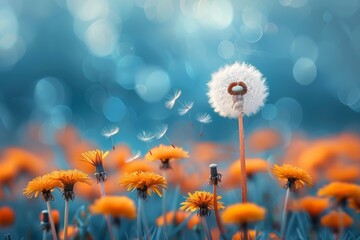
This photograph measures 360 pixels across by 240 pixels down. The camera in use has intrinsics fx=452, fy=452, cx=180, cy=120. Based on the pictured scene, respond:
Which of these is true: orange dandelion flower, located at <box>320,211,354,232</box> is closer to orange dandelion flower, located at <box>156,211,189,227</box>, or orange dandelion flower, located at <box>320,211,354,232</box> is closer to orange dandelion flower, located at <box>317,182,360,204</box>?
orange dandelion flower, located at <box>317,182,360,204</box>

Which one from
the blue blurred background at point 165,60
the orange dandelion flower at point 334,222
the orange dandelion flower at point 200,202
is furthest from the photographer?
the blue blurred background at point 165,60

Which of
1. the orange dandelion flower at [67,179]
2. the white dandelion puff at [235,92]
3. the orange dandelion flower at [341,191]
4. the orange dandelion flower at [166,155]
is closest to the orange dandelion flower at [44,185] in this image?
the orange dandelion flower at [67,179]

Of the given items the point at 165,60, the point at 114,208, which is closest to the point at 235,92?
the point at 114,208

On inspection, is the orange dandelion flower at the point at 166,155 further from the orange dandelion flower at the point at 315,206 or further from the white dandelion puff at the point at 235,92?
the orange dandelion flower at the point at 315,206

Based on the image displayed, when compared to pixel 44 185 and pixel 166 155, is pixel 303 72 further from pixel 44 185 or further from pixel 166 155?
pixel 44 185

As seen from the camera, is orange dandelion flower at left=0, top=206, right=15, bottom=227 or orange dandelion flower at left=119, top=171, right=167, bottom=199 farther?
orange dandelion flower at left=0, top=206, right=15, bottom=227

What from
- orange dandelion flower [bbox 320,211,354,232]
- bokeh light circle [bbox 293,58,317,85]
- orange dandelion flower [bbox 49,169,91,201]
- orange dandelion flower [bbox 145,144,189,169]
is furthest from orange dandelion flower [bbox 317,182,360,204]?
bokeh light circle [bbox 293,58,317,85]
